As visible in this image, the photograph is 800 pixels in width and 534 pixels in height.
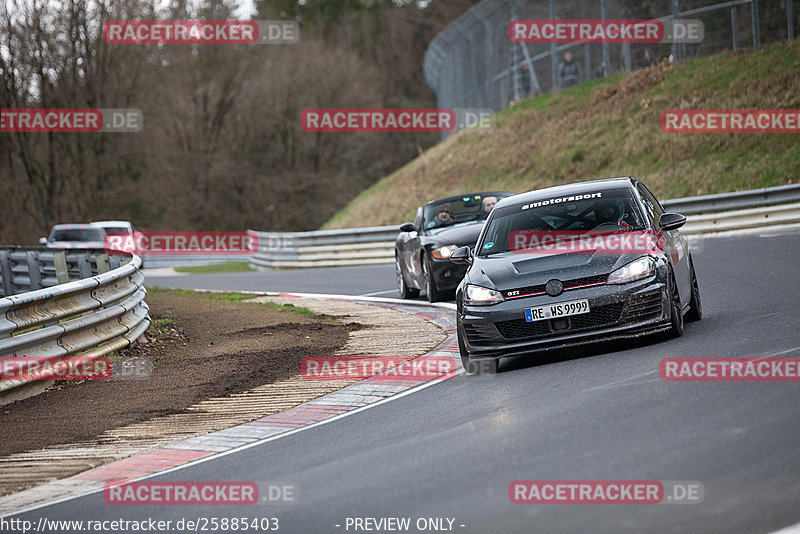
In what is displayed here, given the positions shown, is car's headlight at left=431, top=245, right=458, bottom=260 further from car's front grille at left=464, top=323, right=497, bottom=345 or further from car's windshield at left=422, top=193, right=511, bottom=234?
car's front grille at left=464, top=323, right=497, bottom=345

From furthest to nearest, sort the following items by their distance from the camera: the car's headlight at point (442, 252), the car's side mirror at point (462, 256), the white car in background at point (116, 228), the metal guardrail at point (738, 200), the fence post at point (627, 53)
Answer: the white car in background at point (116, 228)
the fence post at point (627, 53)
the metal guardrail at point (738, 200)
the car's headlight at point (442, 252)
the car's side mirror at point (462, 256)

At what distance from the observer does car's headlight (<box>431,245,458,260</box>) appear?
15.1m

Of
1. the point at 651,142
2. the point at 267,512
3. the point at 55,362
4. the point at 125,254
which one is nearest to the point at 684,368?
the point at 267,512

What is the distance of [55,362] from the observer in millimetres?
10289

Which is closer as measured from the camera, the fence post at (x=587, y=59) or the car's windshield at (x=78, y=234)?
the car's windshield at (x=78, y=234)

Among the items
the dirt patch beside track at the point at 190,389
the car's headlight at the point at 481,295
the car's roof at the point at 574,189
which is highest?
the car's roof at the point at 574,189

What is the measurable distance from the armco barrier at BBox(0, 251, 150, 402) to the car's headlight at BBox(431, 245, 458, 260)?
3.92 m

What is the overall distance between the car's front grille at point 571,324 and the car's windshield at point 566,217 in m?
1.26

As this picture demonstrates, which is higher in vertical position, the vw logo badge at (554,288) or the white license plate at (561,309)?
the vw logo badge at (554,288)

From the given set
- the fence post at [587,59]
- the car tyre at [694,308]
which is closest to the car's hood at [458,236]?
the car tyre at [694,308]

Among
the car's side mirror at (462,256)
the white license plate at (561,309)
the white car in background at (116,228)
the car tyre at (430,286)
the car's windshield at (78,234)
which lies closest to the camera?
the white license plate at (561,309)

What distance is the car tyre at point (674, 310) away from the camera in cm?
908

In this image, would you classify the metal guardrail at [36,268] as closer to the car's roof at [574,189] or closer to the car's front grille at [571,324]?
the car's roof at [574,189]

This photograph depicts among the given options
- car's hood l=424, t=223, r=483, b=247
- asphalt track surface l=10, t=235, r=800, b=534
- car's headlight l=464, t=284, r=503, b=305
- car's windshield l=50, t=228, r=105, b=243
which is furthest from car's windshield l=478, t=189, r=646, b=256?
car's windshield l=50, t=228, r=105, b=243
